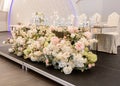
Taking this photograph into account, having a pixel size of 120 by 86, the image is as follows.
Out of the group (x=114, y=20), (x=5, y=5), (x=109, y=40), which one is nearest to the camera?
(x=109, y=40)

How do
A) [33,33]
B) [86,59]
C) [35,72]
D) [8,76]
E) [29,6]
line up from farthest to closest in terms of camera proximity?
[29,6]
[33,33]
[35,72]
[8,76]
[86,59]

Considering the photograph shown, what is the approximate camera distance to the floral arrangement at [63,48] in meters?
2.92

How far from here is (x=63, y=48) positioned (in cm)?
296

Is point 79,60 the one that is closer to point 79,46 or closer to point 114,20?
point 79,46

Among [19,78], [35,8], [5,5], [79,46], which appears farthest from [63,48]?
[5,5]

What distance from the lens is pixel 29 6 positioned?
907 cm

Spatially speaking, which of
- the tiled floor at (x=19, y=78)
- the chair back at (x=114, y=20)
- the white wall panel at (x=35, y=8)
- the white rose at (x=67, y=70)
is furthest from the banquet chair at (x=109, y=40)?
the white wall panel at (x=35, y=8)

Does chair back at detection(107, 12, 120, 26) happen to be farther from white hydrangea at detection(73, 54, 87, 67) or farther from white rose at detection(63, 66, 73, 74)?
white rose at detection(63, 66, 73, 74)

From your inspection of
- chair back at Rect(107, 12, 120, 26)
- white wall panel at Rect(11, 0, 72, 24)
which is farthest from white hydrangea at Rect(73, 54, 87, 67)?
white wall panel at Rect(11, 0, 72, 24)

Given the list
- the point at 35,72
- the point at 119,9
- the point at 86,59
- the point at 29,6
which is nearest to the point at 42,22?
the point at 35,72

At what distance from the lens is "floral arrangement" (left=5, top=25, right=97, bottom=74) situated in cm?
292

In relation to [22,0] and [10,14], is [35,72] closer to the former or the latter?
[22,0]

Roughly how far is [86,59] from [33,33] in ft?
4.51

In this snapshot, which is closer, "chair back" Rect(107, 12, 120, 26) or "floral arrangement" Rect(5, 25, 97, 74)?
"floral arrangement" Rect(5, 25, 97, 74)
